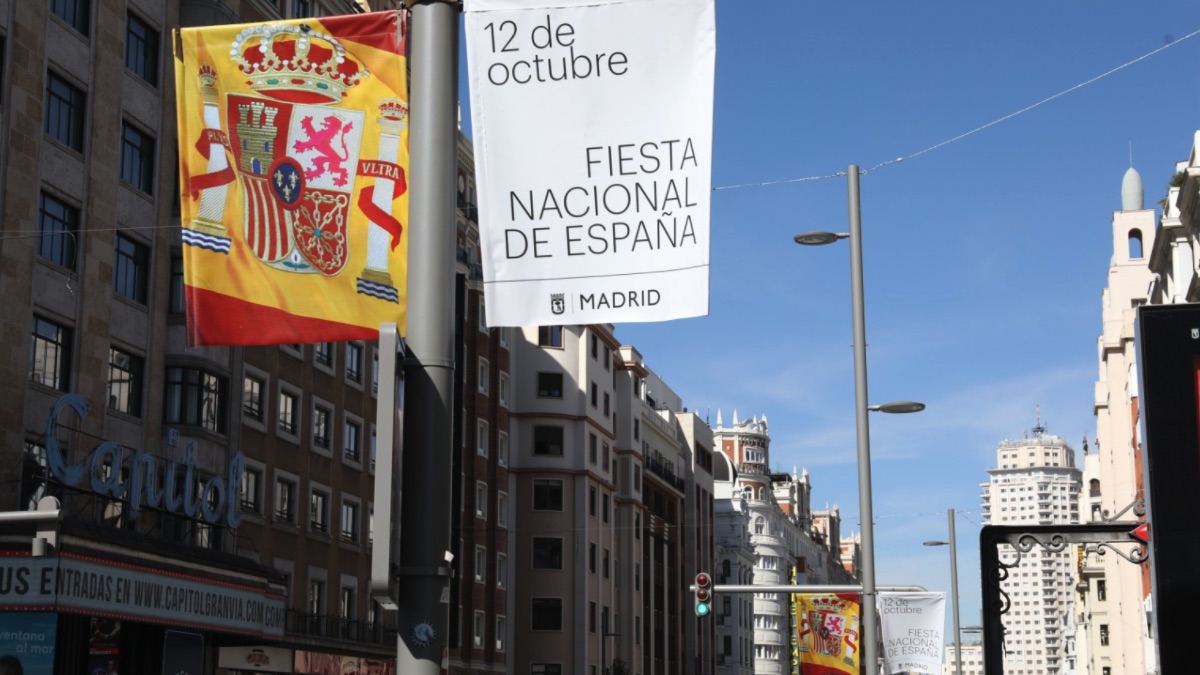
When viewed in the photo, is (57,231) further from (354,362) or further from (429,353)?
(429,353)

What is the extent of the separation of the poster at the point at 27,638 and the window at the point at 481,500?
37373 mm

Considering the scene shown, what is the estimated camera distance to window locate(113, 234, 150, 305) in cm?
3731

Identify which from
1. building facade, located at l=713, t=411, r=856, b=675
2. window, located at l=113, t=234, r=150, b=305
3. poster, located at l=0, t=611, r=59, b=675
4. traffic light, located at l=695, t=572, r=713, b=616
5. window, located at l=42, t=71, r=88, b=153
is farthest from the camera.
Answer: building facade, located at l=713, t=411, r=856, b=675

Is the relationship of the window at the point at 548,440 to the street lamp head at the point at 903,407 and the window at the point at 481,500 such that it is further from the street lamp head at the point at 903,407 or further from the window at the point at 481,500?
the street lamp head at the point at 903,407

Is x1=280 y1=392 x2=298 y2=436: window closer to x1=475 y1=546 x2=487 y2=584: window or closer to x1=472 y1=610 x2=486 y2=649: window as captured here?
x1=475 y1=546 x2=487 y2=584: window

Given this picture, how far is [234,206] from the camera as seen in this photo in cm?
867

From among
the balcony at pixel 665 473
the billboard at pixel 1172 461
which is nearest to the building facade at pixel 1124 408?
the balcony at pixel 665 473

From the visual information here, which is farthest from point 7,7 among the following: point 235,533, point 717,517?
point 717,517

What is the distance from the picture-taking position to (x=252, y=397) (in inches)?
1741

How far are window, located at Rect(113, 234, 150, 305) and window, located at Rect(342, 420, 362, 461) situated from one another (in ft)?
46.0

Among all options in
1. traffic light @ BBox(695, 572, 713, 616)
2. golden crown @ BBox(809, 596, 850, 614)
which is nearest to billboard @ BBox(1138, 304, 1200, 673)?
golden crown @ BBox(809, 596, 850, 614)

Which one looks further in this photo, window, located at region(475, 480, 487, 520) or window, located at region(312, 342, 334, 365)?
window, located at region(475, 480, 487, 520)

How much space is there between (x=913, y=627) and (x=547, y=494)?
5018 cm

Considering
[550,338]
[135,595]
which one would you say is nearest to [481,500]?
[550,338]
